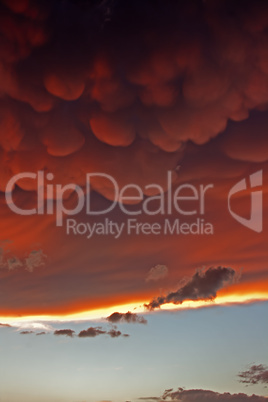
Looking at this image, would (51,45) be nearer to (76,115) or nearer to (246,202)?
(76,115)

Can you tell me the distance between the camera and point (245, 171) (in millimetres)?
9742

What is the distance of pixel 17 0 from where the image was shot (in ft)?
27.2

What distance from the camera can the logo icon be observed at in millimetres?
9805

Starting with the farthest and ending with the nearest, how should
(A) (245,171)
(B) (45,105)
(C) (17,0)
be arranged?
(A) (245,171) → (B) (45,105) → (C) (17,0)

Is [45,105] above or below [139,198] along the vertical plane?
above

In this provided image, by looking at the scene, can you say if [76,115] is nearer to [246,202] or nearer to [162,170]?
[162,170]

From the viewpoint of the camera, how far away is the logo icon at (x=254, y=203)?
32.2 feet

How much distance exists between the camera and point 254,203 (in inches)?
393

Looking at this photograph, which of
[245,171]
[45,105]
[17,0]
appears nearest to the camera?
[17,0]

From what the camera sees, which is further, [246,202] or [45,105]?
[246,202]

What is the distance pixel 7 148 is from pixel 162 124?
9.93 ft

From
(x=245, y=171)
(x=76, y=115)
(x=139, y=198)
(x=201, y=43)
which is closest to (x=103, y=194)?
(x=139, y=198)

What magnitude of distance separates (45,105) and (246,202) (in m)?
4.39

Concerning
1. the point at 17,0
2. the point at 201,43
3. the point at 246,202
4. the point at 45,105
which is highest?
the point at 17,0
